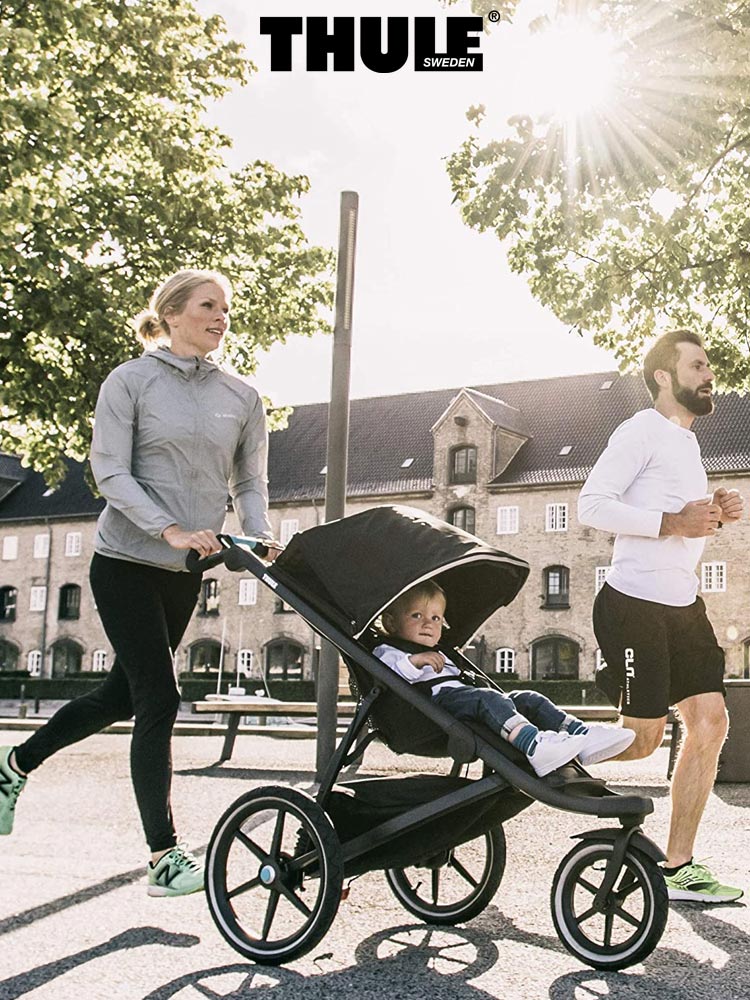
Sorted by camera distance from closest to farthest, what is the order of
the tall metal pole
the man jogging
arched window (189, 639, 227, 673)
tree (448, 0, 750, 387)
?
the man jogging, the tall metal pole, tree (448, 0, 750, 387), arched window (189, 639, 227, 673)

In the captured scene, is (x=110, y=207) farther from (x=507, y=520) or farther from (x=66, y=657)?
(x=66, y=657)

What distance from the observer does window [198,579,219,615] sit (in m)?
57.9

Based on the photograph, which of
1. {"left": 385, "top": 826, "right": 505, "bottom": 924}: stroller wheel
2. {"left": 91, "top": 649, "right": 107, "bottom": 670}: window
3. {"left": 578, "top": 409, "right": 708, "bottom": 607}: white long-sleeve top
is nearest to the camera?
{"left": 385, "top": 826, "right": 505, "bottom": 924}: stroller wheel

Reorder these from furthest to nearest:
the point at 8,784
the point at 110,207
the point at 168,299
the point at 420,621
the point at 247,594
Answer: the point at 247,594 → the point at 110,207 → the point at 168,299 → the point at 8,784 → the point at 420,621

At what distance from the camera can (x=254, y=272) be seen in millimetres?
20109

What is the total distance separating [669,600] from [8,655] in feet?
202

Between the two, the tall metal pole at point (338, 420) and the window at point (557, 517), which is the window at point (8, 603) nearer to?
the window at point (557, 517)

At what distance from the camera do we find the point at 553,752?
391cm

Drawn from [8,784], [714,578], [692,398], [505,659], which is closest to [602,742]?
[692,398]

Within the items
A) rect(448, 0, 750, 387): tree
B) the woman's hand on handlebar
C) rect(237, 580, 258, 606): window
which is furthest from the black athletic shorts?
rect(237, 580, 258, 606): window

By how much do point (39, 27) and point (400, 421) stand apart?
43221mm

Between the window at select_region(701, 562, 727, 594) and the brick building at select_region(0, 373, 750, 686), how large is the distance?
0.16ft

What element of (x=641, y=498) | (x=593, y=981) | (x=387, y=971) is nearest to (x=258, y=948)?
(x=387, y=971)

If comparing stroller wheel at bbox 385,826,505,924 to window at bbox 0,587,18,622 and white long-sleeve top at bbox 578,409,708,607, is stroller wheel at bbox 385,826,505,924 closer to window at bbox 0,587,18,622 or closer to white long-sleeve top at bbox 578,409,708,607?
white long-sleeve top at bbox 578,409,708,607
